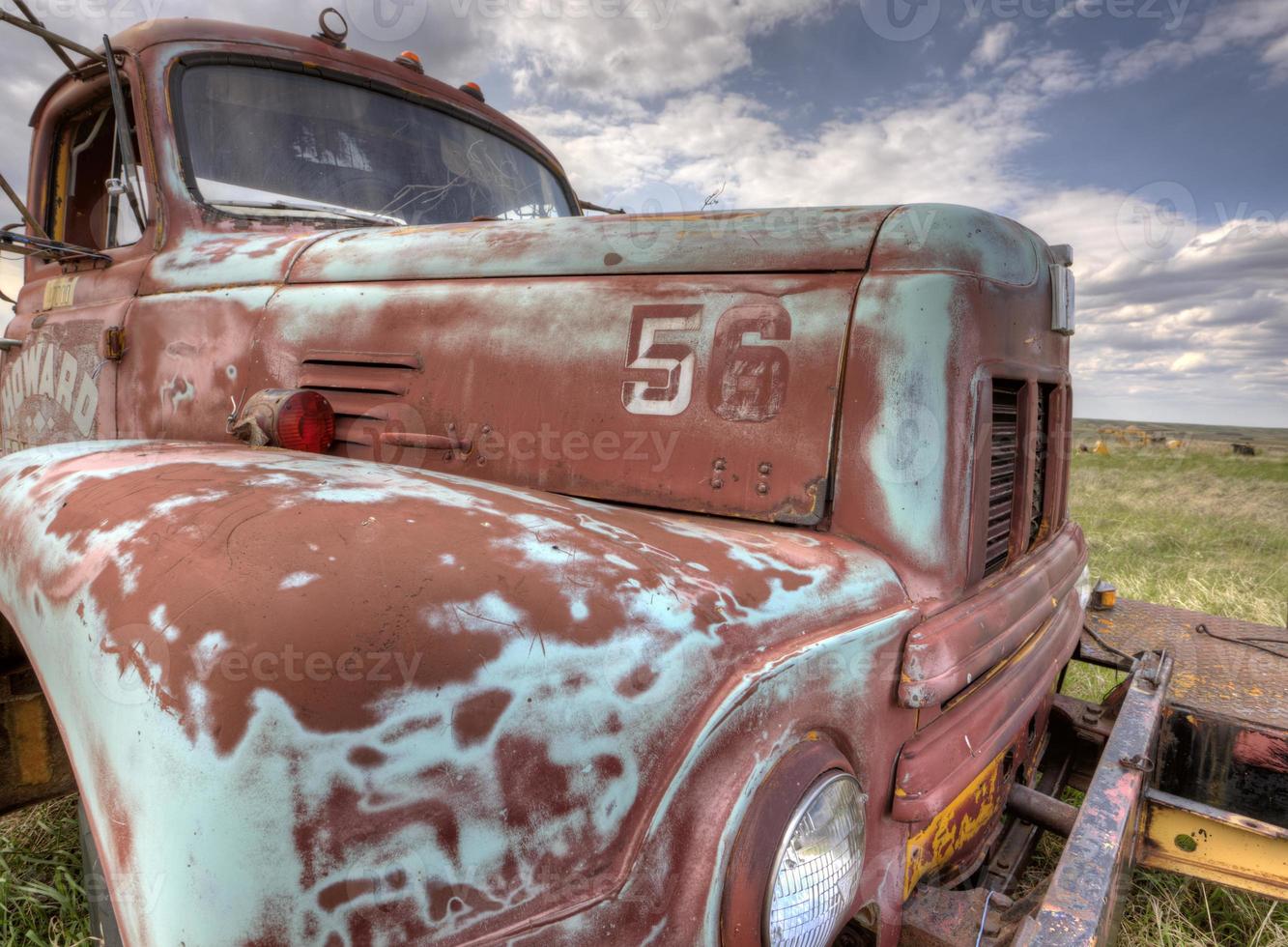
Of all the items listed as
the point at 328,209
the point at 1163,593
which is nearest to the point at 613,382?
the point at 328,209

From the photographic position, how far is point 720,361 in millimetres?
1513

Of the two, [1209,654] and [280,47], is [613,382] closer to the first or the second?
[280,47]

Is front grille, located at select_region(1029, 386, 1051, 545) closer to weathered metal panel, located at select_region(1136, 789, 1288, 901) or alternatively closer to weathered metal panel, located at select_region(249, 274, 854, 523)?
weathered metal panel, located at select_region(1136, 789, 1288, 901)

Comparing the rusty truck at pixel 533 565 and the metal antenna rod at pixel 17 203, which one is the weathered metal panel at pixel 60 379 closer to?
the rusty truck at pixel 533 565

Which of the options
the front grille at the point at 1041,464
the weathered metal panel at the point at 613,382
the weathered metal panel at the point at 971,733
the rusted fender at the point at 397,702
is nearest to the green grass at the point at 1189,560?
the weathered metal panel at the point at 971,733

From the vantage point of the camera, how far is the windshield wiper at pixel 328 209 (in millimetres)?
2326

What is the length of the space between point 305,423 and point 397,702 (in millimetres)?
1176

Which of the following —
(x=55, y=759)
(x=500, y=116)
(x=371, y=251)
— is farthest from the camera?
(x=500, y=116)

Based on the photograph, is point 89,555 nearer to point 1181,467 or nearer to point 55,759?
point 55,759

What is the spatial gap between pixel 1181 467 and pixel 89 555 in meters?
22.9

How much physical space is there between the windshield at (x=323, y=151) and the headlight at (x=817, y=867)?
2.13 m

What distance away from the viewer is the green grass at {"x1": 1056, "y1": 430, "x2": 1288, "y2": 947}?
2230mm

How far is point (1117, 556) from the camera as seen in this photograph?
728 centimetres

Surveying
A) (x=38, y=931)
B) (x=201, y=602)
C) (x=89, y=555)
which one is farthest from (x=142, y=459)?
(x=38, y=931)
